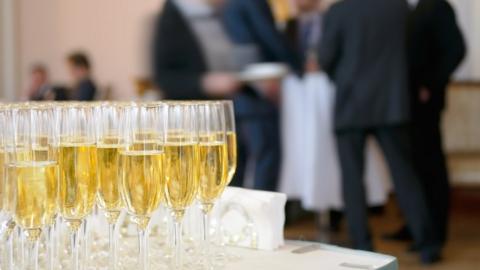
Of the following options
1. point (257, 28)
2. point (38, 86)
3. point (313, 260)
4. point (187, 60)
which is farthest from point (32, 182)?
point (38, 86)

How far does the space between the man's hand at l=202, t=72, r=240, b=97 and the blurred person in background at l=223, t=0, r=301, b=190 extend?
0.19ft

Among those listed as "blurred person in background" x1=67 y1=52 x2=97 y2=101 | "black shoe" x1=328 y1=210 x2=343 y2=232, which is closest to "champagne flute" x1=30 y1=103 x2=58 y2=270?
"black shoe" x1=328 y1=210 x2=343 y2=232

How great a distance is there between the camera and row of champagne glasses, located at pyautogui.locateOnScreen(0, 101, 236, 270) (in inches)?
41.0

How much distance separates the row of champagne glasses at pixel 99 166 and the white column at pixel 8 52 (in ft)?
22.9

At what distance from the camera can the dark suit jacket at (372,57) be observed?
3877mm

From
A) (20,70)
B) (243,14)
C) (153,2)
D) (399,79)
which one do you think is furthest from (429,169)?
(20,70)

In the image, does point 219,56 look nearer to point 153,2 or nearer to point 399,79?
point 399,79

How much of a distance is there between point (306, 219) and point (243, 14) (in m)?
1.62

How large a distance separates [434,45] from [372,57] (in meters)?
0.43

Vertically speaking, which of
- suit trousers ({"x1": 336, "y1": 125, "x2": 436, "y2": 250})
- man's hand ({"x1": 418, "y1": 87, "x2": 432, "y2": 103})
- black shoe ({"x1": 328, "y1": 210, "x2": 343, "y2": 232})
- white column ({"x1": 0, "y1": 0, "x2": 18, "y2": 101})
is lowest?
black shoe ({"x1": 328, "y1": 210, "x2": 343, "y2": 232})

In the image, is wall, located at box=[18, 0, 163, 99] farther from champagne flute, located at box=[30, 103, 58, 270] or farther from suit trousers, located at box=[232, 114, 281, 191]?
champagne flute, located at box=[30, 103, 58, 270]

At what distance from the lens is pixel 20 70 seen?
798 cm

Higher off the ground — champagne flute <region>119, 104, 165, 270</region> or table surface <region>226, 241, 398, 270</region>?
champagne flute <region>119, 104, 165, 270</region>

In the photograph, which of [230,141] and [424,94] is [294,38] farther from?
[230,141]
